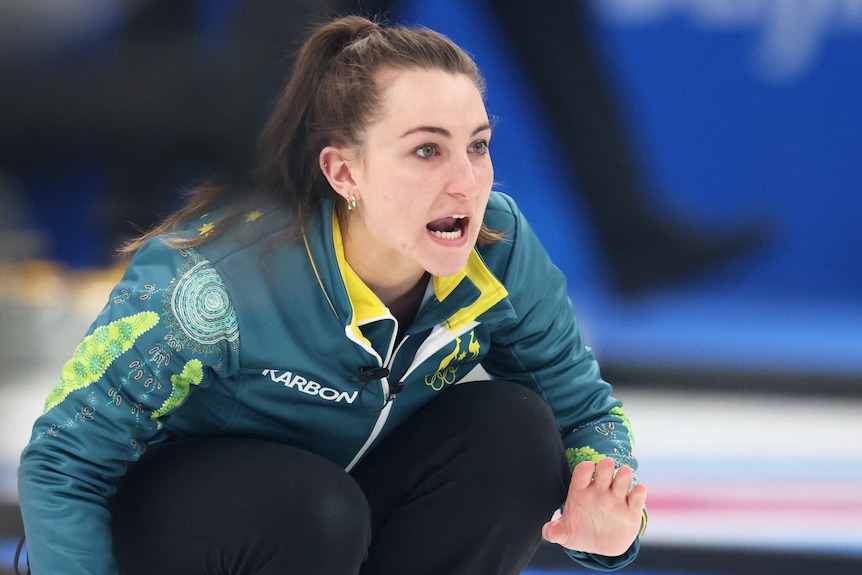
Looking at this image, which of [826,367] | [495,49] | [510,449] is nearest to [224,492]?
[510,449]

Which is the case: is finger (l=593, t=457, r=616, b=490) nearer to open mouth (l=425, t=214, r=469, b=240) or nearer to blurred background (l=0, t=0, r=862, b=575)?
open mouth (l=425, t=214, r=469, b=240)

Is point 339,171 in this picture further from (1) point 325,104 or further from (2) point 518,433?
(2) point 518,433

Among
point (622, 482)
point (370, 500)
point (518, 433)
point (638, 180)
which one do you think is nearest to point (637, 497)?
point (622, 482)

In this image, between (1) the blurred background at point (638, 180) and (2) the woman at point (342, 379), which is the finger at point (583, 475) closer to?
(2) the woman at point (342, 379)

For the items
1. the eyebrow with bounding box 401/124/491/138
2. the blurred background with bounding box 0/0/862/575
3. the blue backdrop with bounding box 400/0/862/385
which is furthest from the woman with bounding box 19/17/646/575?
the blue backdrop with bounding box 400/0/862/385

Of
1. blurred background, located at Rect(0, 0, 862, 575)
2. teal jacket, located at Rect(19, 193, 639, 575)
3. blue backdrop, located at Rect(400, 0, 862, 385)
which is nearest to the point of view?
teal jacket, located at Rect(19, 193, 639, 575)

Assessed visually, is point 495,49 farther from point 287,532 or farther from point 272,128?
point 287,532

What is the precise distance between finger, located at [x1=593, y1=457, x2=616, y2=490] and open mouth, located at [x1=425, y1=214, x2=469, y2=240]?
37cm

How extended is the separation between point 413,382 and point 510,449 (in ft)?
0.57

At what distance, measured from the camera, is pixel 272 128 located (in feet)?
4.67

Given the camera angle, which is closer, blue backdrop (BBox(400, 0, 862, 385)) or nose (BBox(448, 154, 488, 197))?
nose (BBox(448, 154, 488, 197))

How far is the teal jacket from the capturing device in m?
1.19

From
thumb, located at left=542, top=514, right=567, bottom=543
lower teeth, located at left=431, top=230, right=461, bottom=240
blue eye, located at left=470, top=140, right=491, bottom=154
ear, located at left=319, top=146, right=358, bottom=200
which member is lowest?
thumb, located at left=542, top=514, right=567, bottom=543

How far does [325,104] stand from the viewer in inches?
52.7
